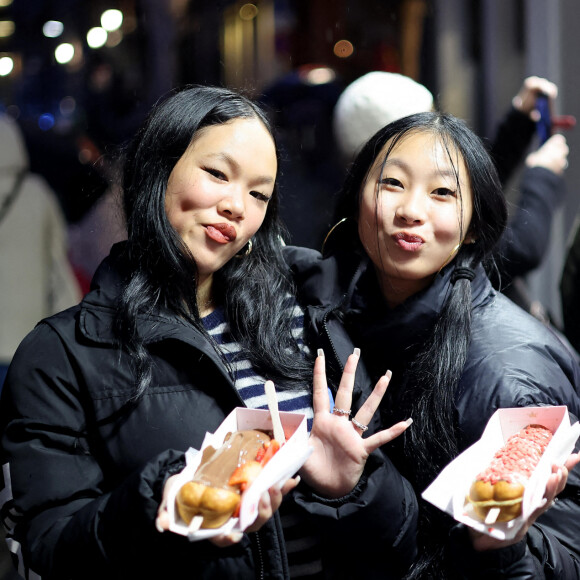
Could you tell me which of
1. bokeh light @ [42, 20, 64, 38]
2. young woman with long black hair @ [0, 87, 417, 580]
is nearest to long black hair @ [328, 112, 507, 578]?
young woman with long black hair @ [0, 87, 417, 580]

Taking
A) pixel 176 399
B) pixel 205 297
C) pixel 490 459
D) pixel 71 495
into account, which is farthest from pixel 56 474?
pixel 490 459

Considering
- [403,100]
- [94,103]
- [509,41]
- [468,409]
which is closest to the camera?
[468,409]

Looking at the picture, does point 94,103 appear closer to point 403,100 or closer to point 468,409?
point 403,100

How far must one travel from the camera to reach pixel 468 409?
174cm

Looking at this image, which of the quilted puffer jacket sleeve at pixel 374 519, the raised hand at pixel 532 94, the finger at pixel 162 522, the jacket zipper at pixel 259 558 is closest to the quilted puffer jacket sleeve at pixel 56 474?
the finger at pixel 162 522

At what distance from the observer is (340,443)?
1.65 meters

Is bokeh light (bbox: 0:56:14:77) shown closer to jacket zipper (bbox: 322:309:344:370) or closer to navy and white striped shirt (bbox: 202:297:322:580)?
navy and white striped shirt (bbox: 202:297:322:580)

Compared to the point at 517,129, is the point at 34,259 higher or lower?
lower

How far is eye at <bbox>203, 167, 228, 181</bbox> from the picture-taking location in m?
1.82

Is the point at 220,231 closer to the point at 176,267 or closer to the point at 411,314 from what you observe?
the point at 176,267

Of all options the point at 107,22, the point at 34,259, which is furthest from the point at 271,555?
the point at 107,22

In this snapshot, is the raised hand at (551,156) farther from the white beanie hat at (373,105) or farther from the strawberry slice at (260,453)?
the strawberry slice at (260,453)

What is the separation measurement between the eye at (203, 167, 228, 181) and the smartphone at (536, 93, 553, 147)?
5.02 ft

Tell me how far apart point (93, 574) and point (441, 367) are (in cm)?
90
